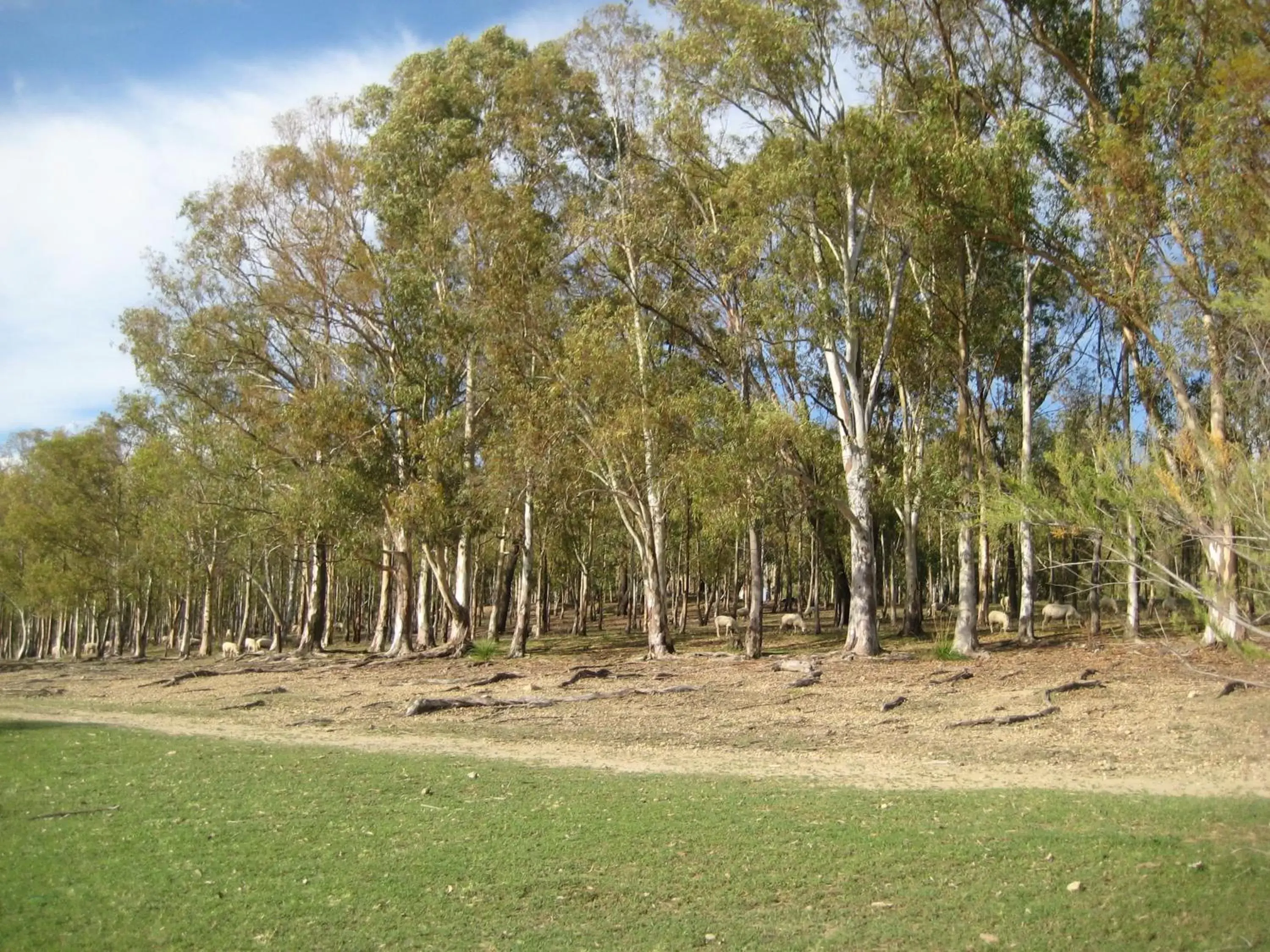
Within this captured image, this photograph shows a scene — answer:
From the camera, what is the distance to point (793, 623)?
37.1m

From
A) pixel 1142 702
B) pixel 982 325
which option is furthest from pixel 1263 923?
pixel 982 325

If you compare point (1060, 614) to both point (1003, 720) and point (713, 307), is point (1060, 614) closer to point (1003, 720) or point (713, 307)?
point (713, 307)

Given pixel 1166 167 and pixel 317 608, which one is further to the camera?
pixel 317 608

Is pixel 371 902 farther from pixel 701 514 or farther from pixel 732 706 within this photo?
pixel 701 514

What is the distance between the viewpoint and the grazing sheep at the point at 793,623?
36125 millimetres

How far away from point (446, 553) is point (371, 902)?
34.9 meters

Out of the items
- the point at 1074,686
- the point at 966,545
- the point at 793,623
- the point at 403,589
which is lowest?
the point at 1074,686

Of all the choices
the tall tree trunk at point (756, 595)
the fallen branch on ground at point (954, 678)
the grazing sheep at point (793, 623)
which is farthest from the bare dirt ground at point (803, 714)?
the grazing sheep at point (793, 623)

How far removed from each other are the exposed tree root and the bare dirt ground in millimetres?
136

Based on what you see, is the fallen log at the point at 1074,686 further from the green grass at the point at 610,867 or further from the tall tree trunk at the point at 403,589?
the tall tree trunk at the point at 403,589

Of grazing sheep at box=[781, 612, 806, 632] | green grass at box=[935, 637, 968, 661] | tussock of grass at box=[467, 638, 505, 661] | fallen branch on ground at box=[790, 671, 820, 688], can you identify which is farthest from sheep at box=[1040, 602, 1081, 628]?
tussock of grass at box=[467, 638, 505, 661]

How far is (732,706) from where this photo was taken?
57.9 ft

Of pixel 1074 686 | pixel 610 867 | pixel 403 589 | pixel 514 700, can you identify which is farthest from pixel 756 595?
pixel 610 867

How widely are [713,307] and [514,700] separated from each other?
44.7ft
